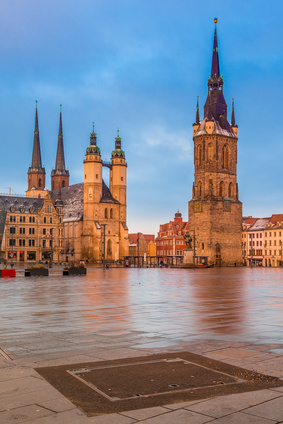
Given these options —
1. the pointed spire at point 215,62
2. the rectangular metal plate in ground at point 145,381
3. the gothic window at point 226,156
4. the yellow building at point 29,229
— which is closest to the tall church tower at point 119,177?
the yellow building at point 29,229

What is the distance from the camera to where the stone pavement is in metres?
5.27

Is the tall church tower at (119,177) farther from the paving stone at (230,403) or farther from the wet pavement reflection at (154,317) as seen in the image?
the paving stone at (230,403)

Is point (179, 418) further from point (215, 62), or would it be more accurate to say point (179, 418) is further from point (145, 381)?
point (215, 62)

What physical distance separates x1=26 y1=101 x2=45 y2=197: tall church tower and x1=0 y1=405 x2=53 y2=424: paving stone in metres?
144

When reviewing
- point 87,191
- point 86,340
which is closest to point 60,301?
point 86,340

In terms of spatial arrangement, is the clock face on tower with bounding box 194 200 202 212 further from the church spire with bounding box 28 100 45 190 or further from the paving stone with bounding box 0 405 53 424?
the paving stone with bounding box 0 405 53 424

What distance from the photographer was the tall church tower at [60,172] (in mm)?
148250

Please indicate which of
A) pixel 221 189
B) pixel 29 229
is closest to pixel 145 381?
pixel 221 189

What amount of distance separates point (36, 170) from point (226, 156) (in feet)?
198

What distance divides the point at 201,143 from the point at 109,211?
88.4ft

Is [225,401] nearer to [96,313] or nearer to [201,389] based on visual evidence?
[201,389]

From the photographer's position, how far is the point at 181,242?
14350cm

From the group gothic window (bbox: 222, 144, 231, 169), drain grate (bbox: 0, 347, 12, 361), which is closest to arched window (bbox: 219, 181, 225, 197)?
gothic window (bbox: 222, 144, 231, 169)

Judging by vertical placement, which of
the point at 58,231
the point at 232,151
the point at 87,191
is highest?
the point at 232,151
